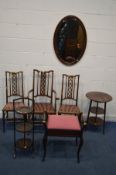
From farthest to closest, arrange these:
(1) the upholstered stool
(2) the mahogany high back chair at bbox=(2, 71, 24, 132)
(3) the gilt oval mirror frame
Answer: (2) the mahogany high back chair at bbox=(2, 71, 24, 132), (3) the gilt oval mirror frame, (1) the upholstered stool

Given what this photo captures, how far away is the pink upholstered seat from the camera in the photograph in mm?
3295

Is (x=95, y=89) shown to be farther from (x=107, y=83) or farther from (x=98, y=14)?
(x=98, y=14)

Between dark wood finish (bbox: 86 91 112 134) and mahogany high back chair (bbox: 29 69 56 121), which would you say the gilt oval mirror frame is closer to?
mahogany high back chair (bbox: 29 69 56 121)

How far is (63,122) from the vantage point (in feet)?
11.2

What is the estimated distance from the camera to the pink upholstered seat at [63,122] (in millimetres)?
3295

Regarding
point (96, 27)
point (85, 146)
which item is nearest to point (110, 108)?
point (85, 146)

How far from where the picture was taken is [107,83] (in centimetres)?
447

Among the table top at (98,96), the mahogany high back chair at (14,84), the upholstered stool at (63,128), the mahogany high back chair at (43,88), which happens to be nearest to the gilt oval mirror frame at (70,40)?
the mahogany high back chair at (43,88)

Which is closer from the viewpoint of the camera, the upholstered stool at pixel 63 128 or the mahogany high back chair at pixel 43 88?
the upholstered stool at pixel 63 128

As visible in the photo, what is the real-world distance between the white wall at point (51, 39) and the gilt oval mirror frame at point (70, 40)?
0.24 feet

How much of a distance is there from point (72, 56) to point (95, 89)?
2.41 ft

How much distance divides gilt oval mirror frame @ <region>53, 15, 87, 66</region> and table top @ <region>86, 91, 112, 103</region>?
61cm

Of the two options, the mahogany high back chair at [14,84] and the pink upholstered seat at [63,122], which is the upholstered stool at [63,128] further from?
the mahogany high back chair at [14,84]

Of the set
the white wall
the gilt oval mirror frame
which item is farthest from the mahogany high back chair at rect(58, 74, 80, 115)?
the gilt oval mirror frame
